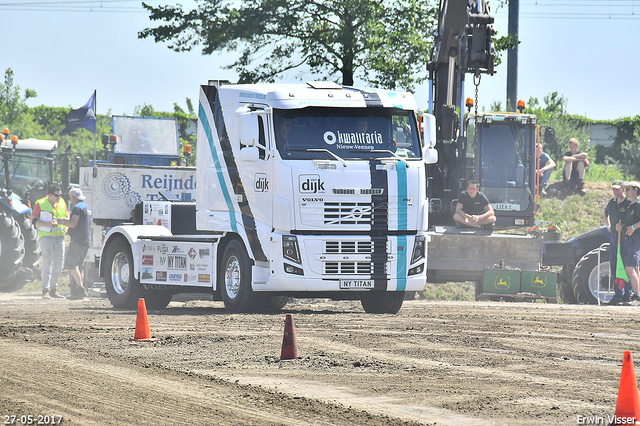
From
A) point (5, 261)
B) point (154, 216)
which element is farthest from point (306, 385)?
point (5, 261)

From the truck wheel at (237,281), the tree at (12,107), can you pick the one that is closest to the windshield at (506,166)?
the truck wheel at (237,281)

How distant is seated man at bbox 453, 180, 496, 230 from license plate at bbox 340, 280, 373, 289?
19.5 ft

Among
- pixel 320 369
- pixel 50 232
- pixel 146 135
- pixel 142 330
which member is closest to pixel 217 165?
pixel 142 330

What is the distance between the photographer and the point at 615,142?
34.3 metres

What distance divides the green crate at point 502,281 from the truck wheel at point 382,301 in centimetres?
391

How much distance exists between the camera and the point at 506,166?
19.9 meters

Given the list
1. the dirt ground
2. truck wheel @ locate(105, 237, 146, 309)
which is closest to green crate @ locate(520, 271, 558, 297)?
the dirt ground

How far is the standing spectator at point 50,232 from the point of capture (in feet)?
61.1

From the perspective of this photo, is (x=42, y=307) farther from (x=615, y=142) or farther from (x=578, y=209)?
(x=615, y=142)

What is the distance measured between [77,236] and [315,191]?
787 cm

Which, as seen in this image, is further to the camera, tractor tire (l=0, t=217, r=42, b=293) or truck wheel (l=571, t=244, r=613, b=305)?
tractor tire (l=0, t=217, r=42, b=293)

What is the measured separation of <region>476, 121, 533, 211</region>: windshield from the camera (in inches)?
779

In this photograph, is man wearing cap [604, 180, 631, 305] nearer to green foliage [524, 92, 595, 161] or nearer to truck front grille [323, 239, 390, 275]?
truck front grille [323, 239, 390, 275]

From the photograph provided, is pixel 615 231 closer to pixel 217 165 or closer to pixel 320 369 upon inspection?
pixel 217 165
